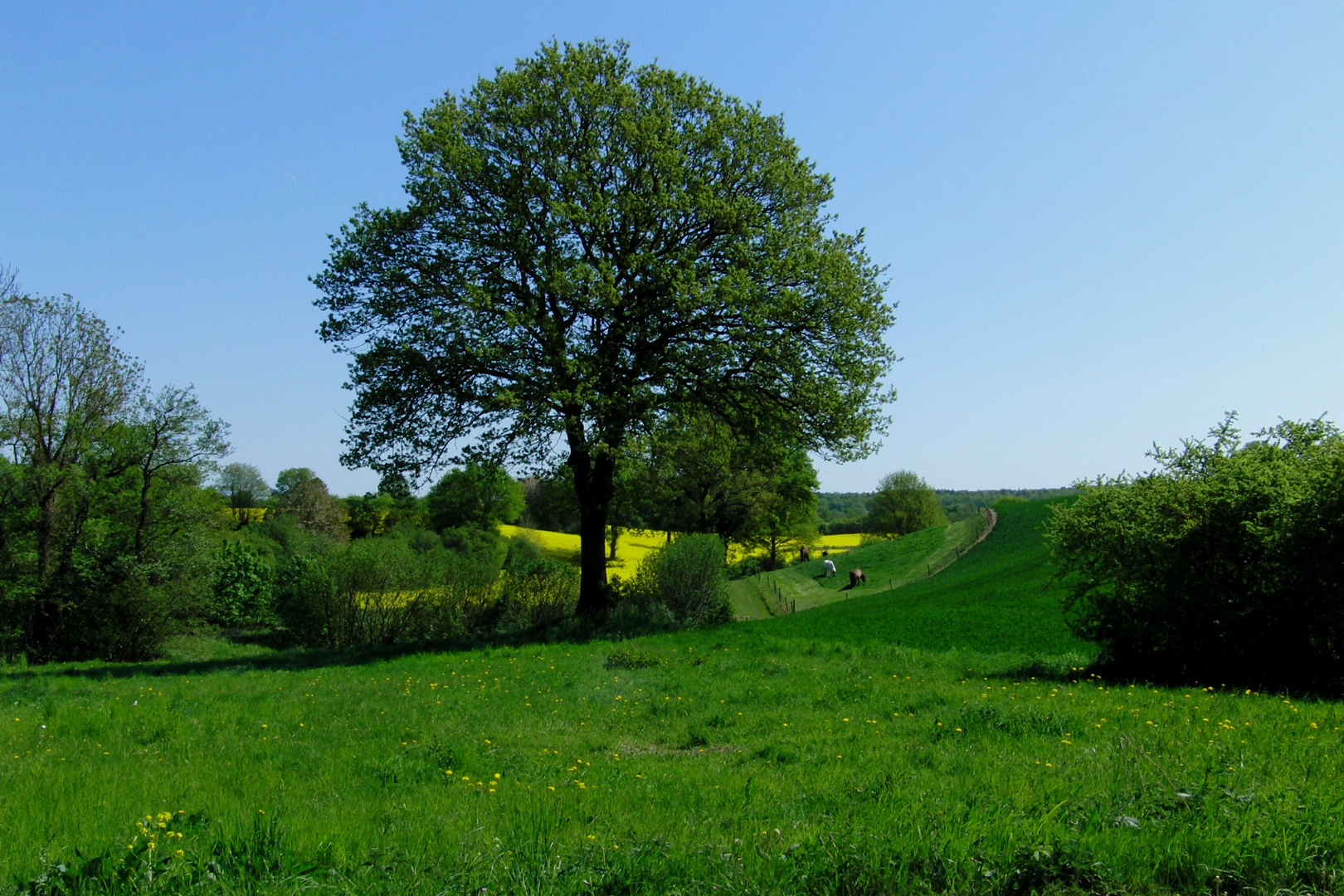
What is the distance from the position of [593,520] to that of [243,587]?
39691mm

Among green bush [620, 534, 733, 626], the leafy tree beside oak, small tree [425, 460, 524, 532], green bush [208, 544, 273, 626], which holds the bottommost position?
green bush [208, 544, 273, 626]

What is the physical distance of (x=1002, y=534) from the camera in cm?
5541

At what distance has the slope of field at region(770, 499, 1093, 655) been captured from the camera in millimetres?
21875

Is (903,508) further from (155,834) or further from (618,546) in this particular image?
(155,834)

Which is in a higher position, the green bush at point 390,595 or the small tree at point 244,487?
the small tree at point 244,487

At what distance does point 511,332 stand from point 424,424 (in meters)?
3.38

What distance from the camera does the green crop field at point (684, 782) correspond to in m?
4.29

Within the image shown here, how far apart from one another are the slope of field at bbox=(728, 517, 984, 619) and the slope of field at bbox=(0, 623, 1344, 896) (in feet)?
104

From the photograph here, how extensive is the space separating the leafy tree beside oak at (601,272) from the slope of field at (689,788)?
839cm

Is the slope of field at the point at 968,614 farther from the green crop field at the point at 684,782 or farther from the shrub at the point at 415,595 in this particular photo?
the shrub at the point at 415,595

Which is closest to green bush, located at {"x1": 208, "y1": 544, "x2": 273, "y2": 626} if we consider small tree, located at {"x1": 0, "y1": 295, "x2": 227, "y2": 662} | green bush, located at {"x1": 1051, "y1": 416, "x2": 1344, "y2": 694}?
small tree, located at {"x1": 0, "y1": 295, "x2": 227, "y2": 662}

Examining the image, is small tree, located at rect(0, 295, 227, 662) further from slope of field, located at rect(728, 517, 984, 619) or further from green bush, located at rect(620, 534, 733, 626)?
slope of field, located at rect(728, 517, 984, 619)

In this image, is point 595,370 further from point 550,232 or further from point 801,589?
point 801,589

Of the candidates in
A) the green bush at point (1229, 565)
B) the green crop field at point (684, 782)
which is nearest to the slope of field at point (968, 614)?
the green bush at point (1229, 565)
